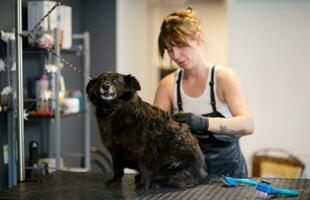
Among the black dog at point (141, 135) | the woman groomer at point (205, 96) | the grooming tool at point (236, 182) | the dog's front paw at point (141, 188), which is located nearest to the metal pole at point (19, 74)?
the black dog at point (141, 135)

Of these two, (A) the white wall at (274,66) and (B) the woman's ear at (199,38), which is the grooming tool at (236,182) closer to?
(B) the woman's ear at (199,38)

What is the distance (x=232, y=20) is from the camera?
3812mm

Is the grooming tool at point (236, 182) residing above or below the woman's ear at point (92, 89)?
below

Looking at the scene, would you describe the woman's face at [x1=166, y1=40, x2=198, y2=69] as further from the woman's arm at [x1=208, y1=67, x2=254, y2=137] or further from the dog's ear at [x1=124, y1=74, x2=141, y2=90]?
the dog's ear at [x1=124, y1=74, x2=141, y2=90]

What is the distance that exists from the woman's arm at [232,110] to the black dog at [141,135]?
0.29 m

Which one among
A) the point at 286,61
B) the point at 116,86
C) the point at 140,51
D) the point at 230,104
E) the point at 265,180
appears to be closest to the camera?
the point at 116,86

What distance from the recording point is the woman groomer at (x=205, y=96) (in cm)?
190

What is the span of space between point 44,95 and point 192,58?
1.23 metres

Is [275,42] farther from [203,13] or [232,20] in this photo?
[203,13]

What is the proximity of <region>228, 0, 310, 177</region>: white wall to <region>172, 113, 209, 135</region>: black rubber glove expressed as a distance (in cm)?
205

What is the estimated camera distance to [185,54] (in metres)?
1.96

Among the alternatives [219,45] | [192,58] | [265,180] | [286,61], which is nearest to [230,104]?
[192,58]

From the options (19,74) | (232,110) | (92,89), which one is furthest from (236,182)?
(19,74)

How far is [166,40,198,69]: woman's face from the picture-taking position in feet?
6.33
